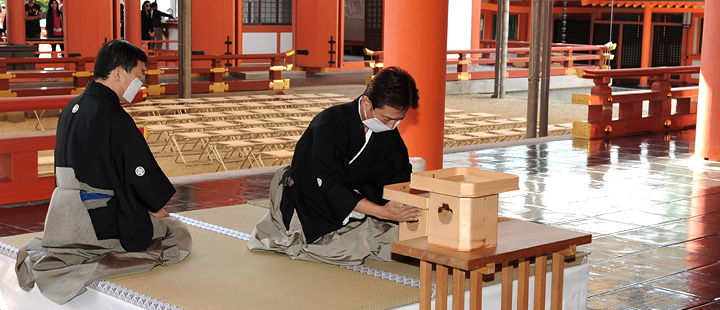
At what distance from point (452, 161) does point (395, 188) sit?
13.9 feet

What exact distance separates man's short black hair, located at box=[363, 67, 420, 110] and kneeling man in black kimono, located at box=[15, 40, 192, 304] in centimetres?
91

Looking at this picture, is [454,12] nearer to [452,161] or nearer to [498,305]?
[452,161]

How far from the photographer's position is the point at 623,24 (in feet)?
62.7

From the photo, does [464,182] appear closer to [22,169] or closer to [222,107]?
[22,169]

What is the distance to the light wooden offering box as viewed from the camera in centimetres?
241

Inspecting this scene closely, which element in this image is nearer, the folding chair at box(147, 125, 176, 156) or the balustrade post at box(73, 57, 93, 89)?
the folding chair at box(147, 125, 176, 156)

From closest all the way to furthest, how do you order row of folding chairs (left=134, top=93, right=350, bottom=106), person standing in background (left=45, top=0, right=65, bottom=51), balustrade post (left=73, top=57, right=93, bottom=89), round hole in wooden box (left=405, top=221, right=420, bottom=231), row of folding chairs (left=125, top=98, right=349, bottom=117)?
round hole in wooden box (left=405, top=221, right=420, bottom=231)
row of folding chairs (left=125, top=98, right=349, bottom=117)
row of folding chairs (left=134, top=93, right=350, bottom=106)
balustrade post (left=73, top=57, right=93, bottom=89)
person standing in background (left=45, top=0, right=65, bottom=51)

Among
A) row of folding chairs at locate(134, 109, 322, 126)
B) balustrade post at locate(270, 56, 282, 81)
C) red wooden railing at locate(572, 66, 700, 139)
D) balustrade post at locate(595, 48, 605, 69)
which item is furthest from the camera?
balustrade post at locate(595, 48, 605, 69)

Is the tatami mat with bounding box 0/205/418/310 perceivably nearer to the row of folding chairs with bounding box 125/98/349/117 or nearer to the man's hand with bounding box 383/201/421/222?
the man's hand with bounding box 383/201/421/222

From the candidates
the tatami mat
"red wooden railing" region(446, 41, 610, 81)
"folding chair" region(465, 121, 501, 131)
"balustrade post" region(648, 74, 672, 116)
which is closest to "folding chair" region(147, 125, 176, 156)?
"folding chair" region(465, 121, 501, 131)

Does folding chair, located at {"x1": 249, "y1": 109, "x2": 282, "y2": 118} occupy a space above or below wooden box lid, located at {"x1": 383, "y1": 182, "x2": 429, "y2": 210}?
below

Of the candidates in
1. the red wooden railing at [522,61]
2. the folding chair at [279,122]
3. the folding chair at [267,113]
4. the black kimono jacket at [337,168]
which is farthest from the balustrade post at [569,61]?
the black kimono jacket at [337,168]

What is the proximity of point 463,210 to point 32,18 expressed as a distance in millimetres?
14614

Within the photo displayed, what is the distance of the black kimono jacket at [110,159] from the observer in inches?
119
